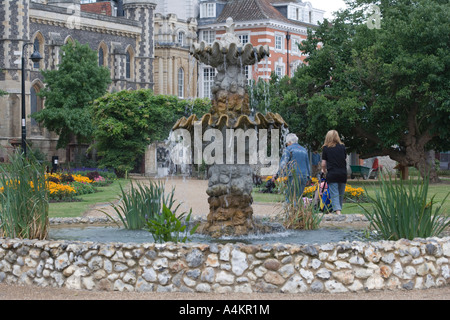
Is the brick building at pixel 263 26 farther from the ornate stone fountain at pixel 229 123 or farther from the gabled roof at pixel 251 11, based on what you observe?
the ornate stone fountain at pixel 229 123

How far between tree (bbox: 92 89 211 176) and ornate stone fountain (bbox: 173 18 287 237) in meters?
33.3

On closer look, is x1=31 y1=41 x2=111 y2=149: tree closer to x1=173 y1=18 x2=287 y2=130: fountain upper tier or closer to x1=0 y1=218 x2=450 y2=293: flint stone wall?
x1=173 y1=18 x2=287 y2=130: fountain upper tier

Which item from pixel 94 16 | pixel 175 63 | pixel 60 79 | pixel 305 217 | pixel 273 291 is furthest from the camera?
pixel 175 63

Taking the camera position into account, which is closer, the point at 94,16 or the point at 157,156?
the point at 157,156

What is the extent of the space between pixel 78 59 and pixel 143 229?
40.1m

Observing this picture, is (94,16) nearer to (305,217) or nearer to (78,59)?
(78,59)

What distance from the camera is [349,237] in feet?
39.2

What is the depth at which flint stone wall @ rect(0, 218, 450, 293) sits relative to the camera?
9109mm

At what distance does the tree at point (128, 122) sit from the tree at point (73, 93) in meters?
1.65

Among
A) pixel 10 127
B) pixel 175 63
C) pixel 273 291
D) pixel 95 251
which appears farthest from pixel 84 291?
pixel 175 63

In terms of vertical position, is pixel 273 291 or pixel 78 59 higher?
pixel 78 59

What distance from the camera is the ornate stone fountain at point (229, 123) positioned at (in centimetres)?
1211

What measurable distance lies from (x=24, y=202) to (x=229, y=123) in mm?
3403

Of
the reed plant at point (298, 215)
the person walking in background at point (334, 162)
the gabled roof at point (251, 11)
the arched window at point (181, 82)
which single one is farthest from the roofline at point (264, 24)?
the reed plant at point (298, 215)
